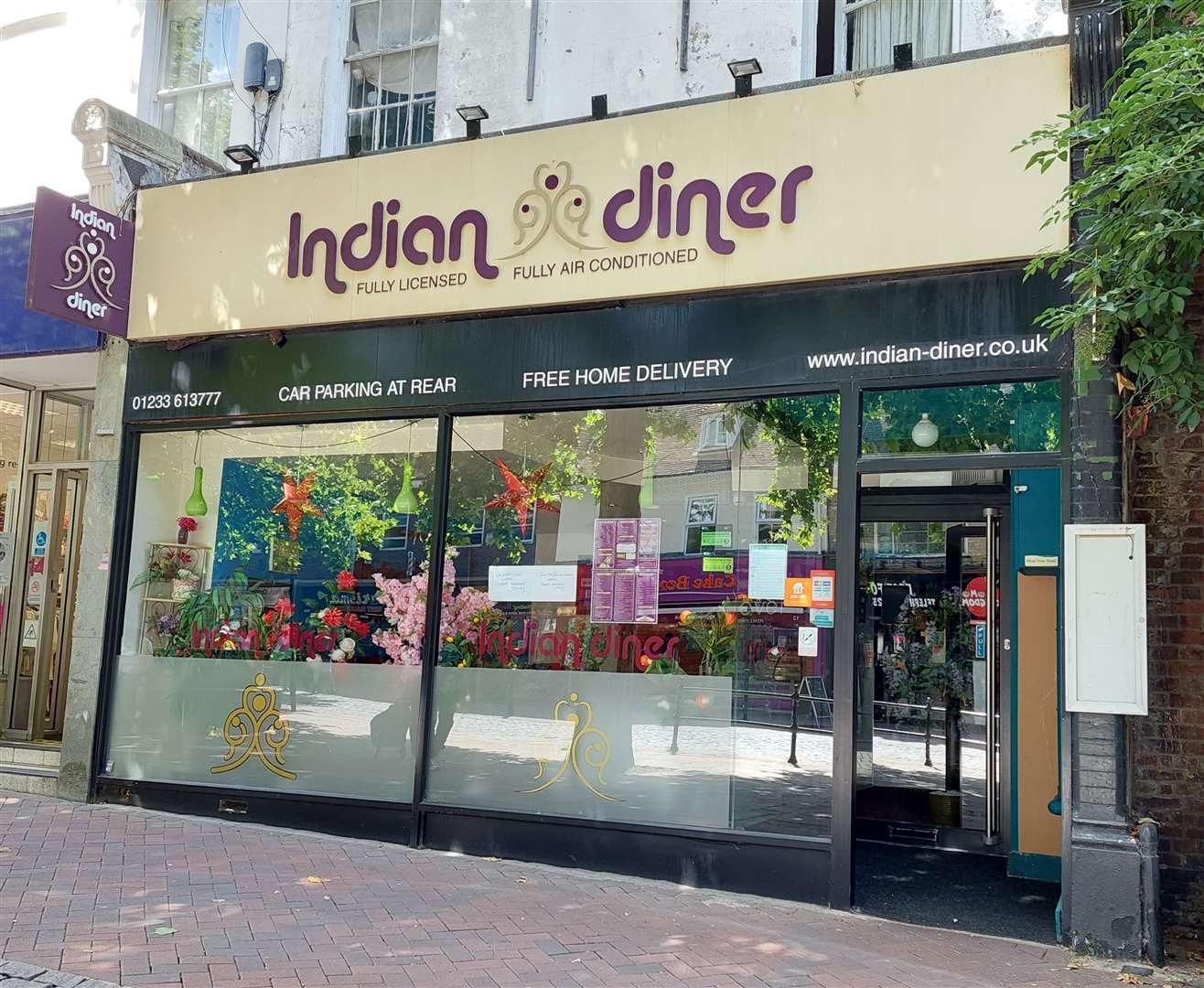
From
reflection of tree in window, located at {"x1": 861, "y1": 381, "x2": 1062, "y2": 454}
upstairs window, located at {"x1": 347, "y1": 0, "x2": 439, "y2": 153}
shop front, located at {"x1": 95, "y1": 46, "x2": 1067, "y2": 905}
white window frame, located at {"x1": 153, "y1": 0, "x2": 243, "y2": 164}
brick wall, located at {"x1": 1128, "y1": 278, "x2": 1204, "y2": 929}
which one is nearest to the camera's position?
brick wall, located at {"x1": 1128, "y1": 278, "x2": 1204, "y2": 929}

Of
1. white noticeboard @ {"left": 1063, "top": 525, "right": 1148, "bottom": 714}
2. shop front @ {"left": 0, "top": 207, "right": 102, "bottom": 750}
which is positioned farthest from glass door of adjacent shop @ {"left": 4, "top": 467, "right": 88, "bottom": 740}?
white noticeboard @ {"left": 1063, "top": 525, "right": 1148, "bottom": 714}

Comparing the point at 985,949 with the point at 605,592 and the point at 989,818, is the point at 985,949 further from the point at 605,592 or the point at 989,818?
the point at 605,592

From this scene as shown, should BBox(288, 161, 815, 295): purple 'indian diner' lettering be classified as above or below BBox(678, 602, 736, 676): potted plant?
above

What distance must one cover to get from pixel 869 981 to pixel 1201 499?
313 cm

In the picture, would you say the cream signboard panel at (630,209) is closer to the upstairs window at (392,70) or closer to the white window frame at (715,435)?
the white window frame at (715,435)

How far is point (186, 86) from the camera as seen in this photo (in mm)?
10312

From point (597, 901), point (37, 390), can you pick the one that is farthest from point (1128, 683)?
point (37, 390)

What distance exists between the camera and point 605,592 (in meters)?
7.41

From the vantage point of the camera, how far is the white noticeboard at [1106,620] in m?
5.65

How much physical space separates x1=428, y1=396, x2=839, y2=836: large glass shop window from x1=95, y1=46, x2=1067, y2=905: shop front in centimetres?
2

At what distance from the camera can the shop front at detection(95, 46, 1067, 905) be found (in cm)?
655

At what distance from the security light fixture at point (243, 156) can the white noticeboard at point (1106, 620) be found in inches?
256

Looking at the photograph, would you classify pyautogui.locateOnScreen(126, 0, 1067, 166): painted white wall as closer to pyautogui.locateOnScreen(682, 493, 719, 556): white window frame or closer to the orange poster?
pyautogui.locateOnScreen(682, 493, 719, 556): white window frame

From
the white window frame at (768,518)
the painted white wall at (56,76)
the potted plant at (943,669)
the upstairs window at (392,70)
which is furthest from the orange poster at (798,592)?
the painted white wall at (56,76)
